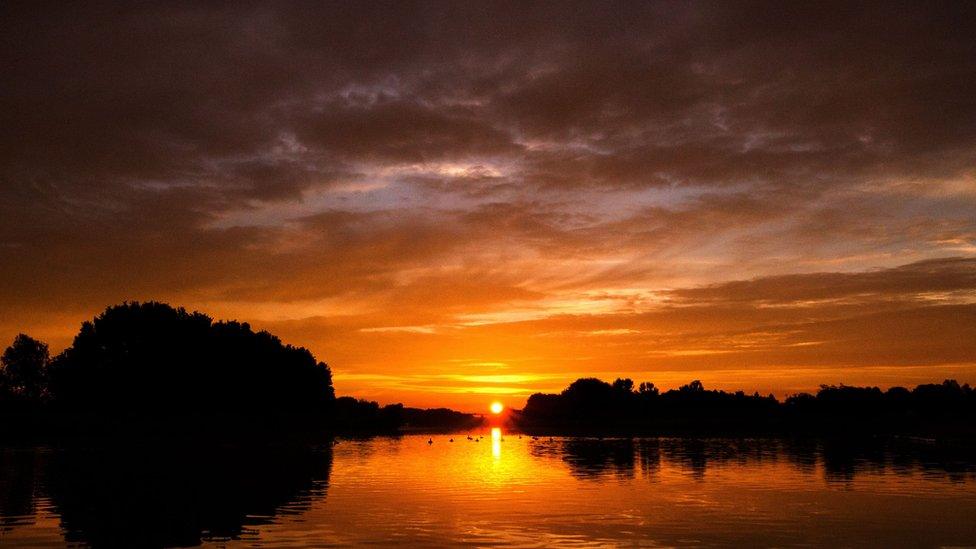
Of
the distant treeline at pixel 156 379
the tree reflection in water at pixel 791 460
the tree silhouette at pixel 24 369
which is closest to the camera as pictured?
the tree reflection in water at pixel 791 460

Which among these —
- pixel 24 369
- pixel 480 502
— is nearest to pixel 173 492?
pixel 480 502

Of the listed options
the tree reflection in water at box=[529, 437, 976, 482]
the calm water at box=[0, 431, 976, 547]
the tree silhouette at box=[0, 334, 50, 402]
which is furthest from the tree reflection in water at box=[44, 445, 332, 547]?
the tree silhouette at box=[0, 334, 50, 402]

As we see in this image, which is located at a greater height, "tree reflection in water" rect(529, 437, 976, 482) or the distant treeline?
the distant treeline

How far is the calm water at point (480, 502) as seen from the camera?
33875 millimetres

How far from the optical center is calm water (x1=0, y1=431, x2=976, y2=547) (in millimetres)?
33875

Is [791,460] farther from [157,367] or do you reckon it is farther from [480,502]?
[157,367]

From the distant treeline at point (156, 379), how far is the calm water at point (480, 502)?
5852cm

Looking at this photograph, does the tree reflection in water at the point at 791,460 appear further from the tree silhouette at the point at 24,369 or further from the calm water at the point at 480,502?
the tree silhouette at the point at 24,369

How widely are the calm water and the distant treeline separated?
58.5 metres

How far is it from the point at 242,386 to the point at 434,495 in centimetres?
12057

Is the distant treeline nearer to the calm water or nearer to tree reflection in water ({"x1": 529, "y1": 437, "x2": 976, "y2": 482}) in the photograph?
the calm water

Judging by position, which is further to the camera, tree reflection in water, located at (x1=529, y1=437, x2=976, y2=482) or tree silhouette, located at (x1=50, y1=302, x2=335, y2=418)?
tree silhouette, located at (x1=50, y1=302, x2=335, y2=418)

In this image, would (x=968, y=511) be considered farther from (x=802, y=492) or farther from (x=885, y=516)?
(x=802, y=492)

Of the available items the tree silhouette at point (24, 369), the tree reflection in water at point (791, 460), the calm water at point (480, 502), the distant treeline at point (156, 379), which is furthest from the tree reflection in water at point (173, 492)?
the tree silhouette at point (24, 369)
